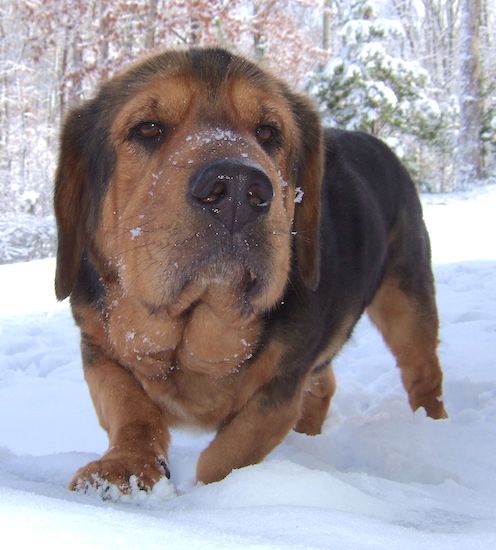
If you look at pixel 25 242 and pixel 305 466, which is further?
pixel 25 242

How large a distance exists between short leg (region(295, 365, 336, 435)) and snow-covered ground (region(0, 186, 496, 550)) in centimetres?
15

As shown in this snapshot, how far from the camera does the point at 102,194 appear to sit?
283 cm

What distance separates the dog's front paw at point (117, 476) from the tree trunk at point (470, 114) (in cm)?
1879

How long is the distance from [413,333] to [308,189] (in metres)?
1.48

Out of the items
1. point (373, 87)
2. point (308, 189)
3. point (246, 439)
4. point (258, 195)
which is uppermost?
point (258, 195)

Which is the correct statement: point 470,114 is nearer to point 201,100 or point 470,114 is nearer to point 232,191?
point 201,100

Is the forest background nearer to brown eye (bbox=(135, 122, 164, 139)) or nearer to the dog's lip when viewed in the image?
brown eye (bbox=(135, 122, 164, 139))

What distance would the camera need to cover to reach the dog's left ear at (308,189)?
293 centimetres

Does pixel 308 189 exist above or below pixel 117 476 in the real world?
above

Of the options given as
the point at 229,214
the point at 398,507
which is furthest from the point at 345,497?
the point at 229,214

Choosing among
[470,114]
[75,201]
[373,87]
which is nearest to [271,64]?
[373,87]

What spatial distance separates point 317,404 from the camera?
412 centimetres

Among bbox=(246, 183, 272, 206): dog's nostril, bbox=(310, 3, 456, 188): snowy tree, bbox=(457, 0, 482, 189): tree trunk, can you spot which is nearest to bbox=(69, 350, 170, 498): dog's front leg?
bbox=(246, 183, 272, 206): dog's nostril

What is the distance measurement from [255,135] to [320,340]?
97 centimetres
